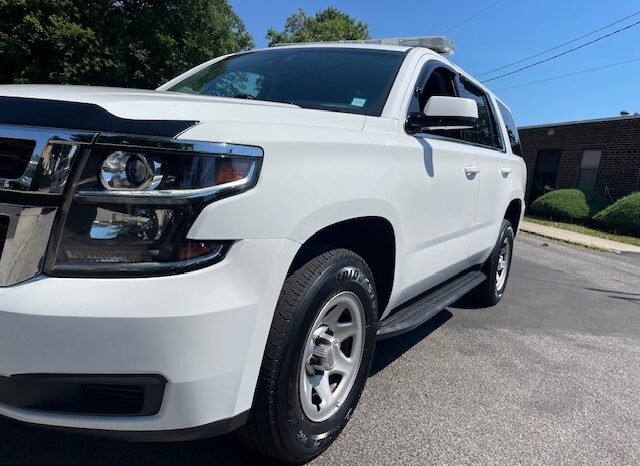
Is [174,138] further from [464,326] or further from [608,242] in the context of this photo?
[608,242]

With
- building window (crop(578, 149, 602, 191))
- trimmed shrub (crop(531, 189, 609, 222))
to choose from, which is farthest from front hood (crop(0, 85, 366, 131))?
building window (crop(578, 149, 602, 191))

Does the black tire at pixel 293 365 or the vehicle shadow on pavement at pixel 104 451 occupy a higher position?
the black tire at pixel 293 365

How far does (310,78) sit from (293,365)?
1.86 metres

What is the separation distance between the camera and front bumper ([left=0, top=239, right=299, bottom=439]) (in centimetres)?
152

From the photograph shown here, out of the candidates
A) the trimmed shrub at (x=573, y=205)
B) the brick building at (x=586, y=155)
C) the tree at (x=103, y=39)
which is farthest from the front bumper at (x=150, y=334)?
the brick building at (x=586, y=155)

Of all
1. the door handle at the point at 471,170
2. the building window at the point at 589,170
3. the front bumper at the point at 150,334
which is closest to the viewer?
the front bumper at the point at 150,334

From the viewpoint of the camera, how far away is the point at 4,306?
1522 millimetres

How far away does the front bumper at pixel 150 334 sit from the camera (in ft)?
4.99

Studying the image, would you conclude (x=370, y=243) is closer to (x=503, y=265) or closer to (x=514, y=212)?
(x=503, y=265)

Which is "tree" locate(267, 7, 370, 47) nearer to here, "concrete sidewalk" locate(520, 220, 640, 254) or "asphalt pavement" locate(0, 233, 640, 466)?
"concrete sidewalk" locate(520, 220, 640, 254)

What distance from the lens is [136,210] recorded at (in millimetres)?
1602

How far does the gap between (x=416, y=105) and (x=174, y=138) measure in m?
1.86

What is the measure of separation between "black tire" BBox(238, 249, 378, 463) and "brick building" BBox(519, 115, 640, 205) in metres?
17.2

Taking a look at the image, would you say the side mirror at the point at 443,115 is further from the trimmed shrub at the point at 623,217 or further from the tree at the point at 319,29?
the tree at the point at 319,29
